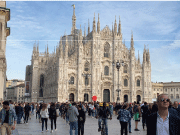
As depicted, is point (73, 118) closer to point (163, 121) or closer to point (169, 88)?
point (163, 121)

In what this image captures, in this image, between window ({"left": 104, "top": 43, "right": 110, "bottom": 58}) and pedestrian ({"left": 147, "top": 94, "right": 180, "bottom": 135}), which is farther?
window ({"left": 104, "top": 43, "right": 110, "bottom": 58})

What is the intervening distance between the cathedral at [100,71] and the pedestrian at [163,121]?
4414 cm

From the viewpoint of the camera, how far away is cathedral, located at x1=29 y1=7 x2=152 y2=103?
1928 inches

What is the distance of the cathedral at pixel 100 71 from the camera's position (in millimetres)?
48969

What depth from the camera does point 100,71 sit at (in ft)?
169

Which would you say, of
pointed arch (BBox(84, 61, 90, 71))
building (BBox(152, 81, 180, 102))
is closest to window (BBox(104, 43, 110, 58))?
pointed arch (BBox(84, 61, 90, 71))

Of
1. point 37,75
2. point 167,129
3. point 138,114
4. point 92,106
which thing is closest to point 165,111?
point 167,129

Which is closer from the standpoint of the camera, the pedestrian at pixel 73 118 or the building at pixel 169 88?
the pedestrian at pixel 73 118

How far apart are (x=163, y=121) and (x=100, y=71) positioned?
156 feet

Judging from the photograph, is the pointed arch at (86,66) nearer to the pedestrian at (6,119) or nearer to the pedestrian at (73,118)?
the pedestrian at (73,118)

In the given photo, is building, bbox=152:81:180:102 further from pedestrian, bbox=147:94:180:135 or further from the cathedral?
pedestrian, bbox=147:94:180:135

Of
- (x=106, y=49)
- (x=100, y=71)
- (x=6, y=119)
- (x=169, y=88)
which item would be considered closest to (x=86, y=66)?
(x=100, y=71)

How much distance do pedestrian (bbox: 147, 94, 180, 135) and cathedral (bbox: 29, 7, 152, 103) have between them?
44.1 metres

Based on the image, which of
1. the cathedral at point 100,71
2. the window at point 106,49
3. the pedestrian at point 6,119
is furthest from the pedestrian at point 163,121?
the window at point 106,49
